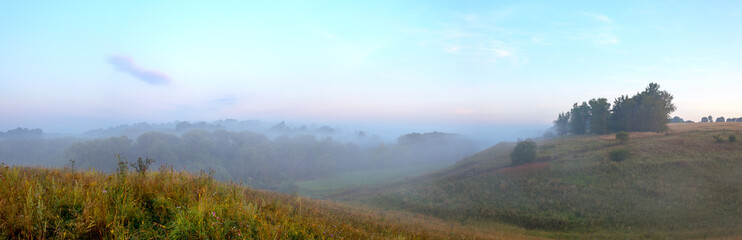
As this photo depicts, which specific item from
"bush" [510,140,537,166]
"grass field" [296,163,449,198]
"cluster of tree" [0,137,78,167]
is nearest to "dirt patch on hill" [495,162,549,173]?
"bush" [510,140,537,166]

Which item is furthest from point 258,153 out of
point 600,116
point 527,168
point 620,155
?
point 620,155

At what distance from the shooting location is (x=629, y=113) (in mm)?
64125

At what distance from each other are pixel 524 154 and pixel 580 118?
49169mm

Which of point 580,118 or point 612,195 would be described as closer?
point 612,195

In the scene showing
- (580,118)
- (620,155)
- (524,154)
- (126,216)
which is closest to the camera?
(126,216)

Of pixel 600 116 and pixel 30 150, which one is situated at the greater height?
pixel 600 116

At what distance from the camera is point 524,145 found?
146 feet

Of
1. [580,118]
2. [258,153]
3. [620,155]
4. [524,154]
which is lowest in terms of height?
[258,153]

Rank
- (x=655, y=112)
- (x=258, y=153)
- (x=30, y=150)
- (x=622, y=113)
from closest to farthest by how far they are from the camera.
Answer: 1. (x=655, y=112)
2. (x=622, y=113)
3. (x=30, y=150)
4. (x=258, y=153)

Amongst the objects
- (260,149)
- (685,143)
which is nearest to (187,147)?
(260,149)

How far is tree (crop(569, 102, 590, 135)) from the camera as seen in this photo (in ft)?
255

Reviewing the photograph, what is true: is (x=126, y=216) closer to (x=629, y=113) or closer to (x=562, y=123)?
(x=629, y=113)

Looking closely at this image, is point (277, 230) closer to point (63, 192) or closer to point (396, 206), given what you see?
point (63, 192)

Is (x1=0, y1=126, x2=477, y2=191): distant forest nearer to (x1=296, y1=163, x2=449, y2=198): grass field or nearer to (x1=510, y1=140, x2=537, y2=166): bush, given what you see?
(x1=296, y1=163, x2=449, y2=198): grass field
